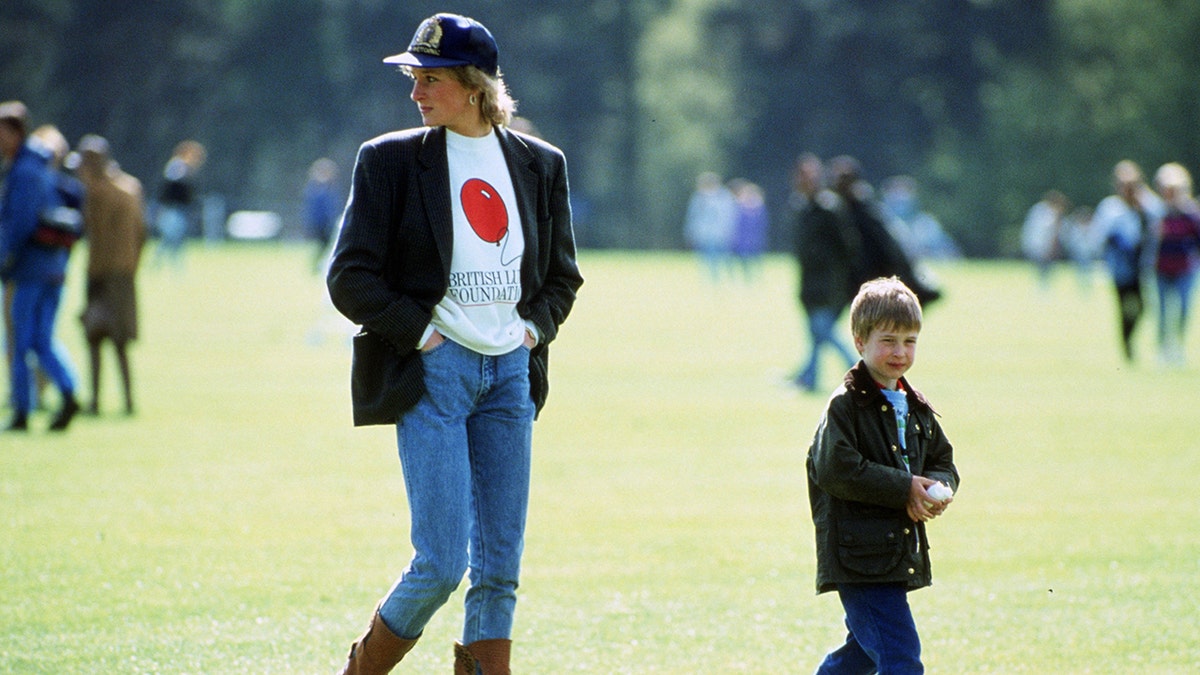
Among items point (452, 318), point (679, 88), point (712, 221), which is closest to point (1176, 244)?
point (452, 318)

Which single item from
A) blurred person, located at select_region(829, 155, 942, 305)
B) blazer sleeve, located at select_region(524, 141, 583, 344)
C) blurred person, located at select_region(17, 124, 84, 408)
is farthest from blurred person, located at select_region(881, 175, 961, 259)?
blazer sleeve, located at select_region(524, 141, 583, 344)

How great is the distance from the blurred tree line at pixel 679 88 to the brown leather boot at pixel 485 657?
210ft

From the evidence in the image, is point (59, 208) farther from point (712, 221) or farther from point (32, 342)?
point (712, 221)

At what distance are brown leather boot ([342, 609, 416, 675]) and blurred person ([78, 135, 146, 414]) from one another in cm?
885

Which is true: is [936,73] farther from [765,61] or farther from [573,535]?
[573,535]

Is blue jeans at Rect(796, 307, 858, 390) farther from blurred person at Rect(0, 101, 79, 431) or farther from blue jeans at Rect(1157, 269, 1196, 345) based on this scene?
blurred person at Rect(0, 101, 79, 431)

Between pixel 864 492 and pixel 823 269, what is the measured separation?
11.6 metres

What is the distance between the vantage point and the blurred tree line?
67125 mm

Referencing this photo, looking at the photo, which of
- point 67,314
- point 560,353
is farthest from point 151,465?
point 67,314

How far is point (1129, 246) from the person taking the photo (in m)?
19.7

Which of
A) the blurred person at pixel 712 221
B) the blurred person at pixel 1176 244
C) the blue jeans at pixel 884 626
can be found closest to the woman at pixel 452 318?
the blue jeans at pixel 884 626

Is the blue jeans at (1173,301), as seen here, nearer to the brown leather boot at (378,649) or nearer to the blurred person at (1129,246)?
the blurred person at (1129,246)

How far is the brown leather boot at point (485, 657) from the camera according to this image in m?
5.06

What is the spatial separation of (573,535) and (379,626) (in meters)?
3.71
